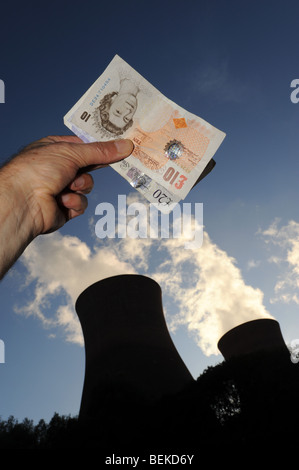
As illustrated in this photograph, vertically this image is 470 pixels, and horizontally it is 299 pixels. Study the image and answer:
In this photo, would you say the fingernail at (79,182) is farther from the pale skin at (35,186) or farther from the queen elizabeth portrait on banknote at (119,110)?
the queen elizabeth portrait on banknote at (119,110)

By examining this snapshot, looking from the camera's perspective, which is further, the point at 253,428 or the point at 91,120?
the point at 253,428

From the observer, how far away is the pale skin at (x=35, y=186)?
166 cm

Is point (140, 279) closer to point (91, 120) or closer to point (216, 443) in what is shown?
point (216, 443)

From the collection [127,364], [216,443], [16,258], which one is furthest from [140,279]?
[16,258]

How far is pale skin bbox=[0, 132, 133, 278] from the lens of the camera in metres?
1.66

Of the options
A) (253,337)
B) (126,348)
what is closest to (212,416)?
(126,348)

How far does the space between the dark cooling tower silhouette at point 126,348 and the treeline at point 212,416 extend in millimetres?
530

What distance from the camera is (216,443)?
10.4 metres

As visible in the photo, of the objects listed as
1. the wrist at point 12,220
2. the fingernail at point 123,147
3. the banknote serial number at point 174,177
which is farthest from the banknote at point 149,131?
the wrist at point 12,220

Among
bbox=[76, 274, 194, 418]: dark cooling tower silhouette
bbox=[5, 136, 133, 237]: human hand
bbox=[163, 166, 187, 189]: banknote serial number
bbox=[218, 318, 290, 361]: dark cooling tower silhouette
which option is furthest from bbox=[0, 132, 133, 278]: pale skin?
bbox=[218, 318, 290, 361]: dark cooling tower silhouette
